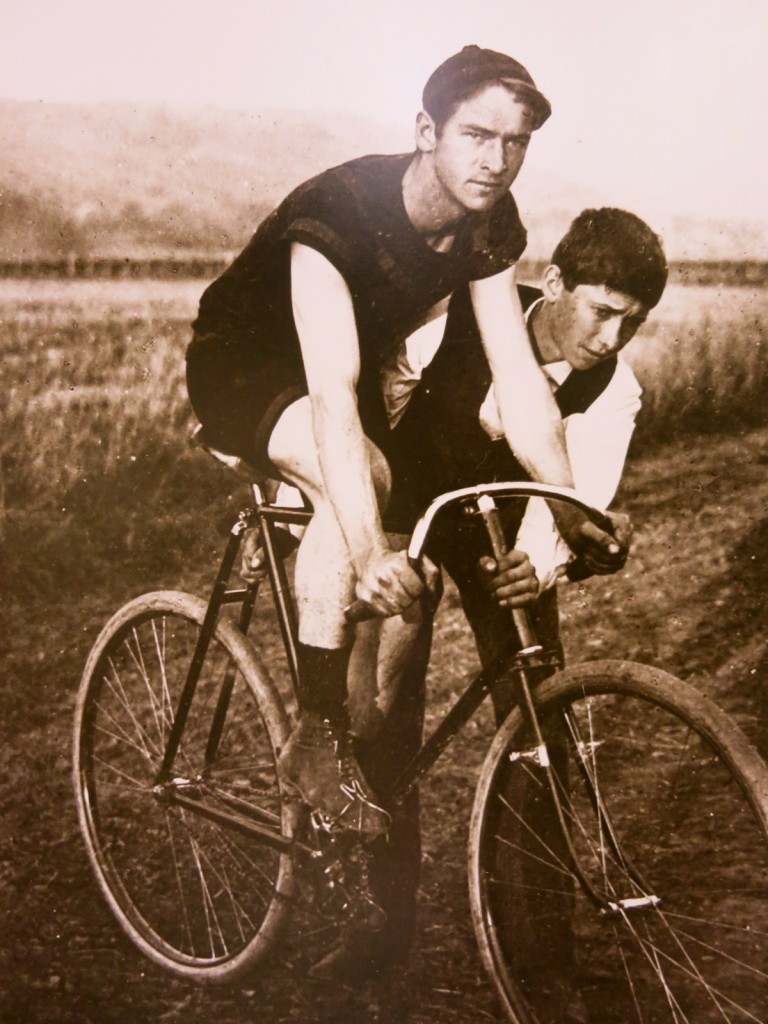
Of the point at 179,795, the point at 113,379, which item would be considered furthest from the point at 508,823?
the point at 113,379

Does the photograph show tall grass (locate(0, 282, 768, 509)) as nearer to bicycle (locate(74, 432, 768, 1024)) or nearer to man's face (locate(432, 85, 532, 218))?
bicycle (locate(74, 432, 768, 1024))

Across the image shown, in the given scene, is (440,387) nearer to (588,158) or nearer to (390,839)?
(588,158)

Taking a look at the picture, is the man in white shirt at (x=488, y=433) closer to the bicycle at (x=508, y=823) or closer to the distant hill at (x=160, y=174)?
the bicycle at (x=508, y=823)

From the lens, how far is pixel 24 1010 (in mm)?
2686

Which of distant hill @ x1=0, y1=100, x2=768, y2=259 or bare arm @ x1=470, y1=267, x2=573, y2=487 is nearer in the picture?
bare arm @ x1=470, y1=267, x2=573, y2=487

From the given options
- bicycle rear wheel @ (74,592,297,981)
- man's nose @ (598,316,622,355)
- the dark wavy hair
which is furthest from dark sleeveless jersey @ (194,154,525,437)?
bicycle rear wheel @ (74,592,297,981)

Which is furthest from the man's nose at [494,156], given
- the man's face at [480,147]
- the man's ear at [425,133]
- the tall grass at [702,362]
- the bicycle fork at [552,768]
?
the bicycle fork at [552,768]

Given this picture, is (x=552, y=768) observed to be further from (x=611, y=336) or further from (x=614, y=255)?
(x=614, y=255)

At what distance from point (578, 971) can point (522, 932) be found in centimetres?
15

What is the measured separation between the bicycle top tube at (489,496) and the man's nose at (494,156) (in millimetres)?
684

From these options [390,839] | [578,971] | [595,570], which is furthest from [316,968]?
[595,570]

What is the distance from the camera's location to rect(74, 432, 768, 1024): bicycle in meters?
2.25

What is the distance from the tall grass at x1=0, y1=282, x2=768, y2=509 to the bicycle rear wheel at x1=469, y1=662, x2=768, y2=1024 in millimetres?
789

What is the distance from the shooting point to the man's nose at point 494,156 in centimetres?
238
